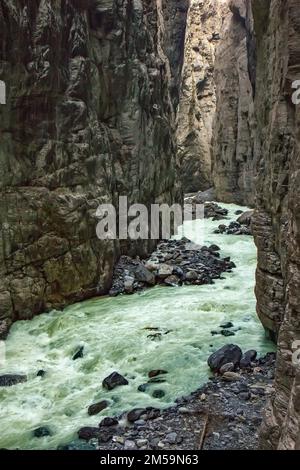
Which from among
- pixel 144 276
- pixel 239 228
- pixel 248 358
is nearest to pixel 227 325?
pixel 248 358

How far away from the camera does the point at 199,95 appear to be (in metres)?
53.0

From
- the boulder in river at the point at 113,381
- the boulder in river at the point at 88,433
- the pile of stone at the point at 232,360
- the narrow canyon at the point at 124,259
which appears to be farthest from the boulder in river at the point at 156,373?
the boulder in river at the point at 88,433

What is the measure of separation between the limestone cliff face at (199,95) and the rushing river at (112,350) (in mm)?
35903

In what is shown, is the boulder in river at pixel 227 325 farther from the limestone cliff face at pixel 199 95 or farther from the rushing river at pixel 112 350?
the limestone cliff face at pixel 199 95

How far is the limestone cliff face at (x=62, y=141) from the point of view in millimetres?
12773

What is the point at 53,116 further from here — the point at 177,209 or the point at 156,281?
the point at 177,209

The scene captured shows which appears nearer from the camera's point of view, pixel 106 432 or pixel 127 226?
pixel 106 432

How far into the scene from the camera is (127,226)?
1931 centimetres

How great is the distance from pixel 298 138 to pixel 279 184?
4.36 m

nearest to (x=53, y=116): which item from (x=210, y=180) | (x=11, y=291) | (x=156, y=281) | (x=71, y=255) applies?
(x=71, y=255)

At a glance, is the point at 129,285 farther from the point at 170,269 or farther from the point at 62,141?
the point at 62,141

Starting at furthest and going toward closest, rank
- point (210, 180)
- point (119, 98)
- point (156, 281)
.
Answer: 1. point (210, 180)
2. point (119, 98)
3. point (156, 281)

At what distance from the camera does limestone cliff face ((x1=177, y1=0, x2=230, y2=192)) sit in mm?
51406

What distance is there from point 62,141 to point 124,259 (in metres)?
6.22
